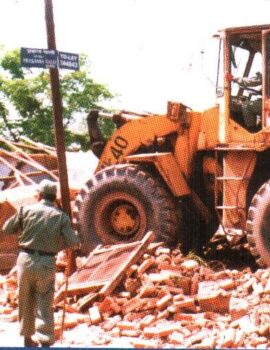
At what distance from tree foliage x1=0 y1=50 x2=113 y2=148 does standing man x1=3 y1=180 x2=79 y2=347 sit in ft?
96.2

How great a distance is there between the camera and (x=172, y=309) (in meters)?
7.39

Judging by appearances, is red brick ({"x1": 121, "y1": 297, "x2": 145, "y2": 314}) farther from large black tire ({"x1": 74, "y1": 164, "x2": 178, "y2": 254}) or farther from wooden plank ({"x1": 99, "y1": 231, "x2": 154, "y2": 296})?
large black tire ({"x1": 74, "y1": 164, "x2": 178, "y2": 254})

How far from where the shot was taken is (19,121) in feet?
123

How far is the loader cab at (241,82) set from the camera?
30.5ft

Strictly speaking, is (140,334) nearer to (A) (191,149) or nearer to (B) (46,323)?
(B) (46,323)

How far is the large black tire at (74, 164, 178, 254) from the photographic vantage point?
9.66 meters

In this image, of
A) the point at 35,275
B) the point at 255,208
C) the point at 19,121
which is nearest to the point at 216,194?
the point at 255,208

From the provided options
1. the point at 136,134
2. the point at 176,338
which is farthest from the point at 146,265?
the point at 136,134

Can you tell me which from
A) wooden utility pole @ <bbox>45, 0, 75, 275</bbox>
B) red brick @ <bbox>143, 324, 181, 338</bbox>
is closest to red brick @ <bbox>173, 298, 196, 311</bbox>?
red brick @ <bbox>143, 324, 181, 338</bbox>

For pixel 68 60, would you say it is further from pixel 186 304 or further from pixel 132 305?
pixel 186 304

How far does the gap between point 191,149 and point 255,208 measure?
1708 millimetres

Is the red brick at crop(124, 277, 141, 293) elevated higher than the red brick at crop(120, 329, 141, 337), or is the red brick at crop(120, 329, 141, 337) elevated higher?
the red brick at crop(124, 277, 141, 293)

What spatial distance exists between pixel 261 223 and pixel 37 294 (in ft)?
11.6

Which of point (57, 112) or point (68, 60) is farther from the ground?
point (68, 60)
